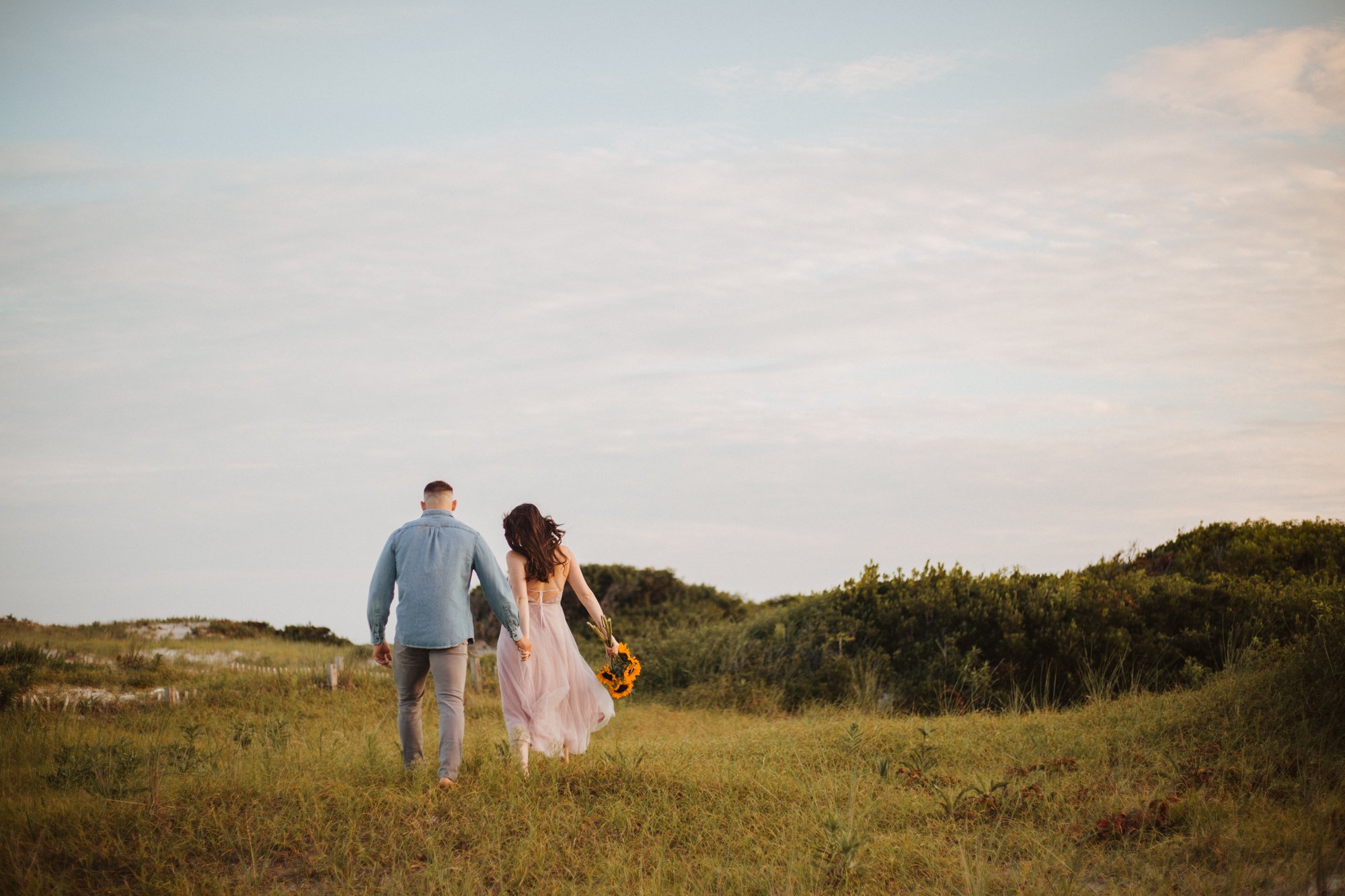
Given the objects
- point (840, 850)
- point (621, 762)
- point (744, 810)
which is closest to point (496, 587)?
point (621, 762)

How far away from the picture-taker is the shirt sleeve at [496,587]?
23.0 ft

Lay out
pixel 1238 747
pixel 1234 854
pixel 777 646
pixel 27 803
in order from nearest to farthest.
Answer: pixel 1234 854
pixel 27 803
pixel 1238 747
pixel 777 646

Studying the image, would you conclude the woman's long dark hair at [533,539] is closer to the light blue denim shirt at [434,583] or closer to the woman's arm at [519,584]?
the woman's arm at [519,584]

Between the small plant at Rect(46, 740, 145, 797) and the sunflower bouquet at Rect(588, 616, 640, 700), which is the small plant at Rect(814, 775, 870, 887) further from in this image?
the small plant at Rect(46, 740, 145, 797)

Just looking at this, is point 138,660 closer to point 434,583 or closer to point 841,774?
point 434,583

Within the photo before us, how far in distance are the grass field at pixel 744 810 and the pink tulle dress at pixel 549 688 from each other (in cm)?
23

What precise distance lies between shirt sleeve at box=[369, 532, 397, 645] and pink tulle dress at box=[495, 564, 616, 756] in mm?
909

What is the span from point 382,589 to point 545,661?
1380 millimetres

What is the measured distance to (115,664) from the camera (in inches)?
576

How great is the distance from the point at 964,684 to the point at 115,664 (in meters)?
12.8

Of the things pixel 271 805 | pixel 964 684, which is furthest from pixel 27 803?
pixel 964 684

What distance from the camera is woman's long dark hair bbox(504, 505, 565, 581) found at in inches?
289

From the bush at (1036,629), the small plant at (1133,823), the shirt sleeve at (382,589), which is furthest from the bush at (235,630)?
the small plant at (1133,823)

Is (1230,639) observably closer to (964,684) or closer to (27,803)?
(964,684)
